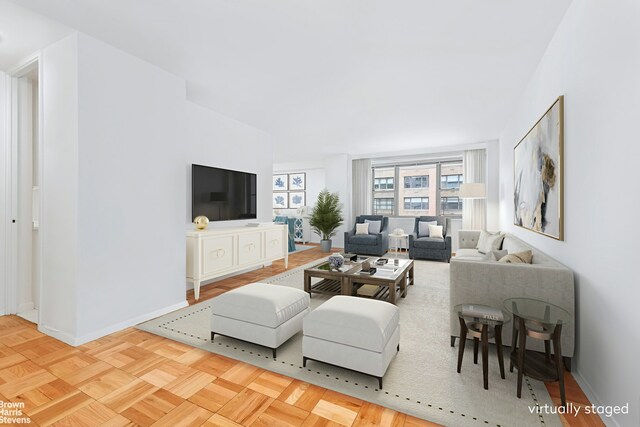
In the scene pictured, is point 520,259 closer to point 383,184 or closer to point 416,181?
point 416,181

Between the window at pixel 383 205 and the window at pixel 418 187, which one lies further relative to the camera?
the window at pixel 383 205

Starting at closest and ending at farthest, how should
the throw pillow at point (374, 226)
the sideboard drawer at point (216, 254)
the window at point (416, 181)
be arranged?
1. the sideboard drawer at point (216, 254)
2. the throw pillow at point (374, 226)
3. the window at point (416, 181)

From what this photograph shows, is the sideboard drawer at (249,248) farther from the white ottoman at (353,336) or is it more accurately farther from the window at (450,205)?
the window at (450,205)

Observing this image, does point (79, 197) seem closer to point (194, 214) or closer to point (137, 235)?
point (137, 235)

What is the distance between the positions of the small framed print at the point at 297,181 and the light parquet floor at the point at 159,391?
23.6 feet

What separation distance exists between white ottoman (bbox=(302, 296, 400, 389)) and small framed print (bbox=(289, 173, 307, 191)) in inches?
292

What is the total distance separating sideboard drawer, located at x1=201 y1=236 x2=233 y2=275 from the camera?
3.55m

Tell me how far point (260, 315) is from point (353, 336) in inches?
29.5

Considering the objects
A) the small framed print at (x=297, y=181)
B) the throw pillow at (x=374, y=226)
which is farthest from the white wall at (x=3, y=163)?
the small framed print at (x=297, y=181)

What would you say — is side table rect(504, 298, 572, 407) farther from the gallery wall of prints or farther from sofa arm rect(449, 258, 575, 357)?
the gallery wall of prints

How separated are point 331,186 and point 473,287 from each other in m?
5.89

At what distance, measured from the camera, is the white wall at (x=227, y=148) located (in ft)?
12.9

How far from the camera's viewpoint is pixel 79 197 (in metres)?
2.36

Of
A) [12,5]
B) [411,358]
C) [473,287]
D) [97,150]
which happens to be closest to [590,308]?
[473,287]
